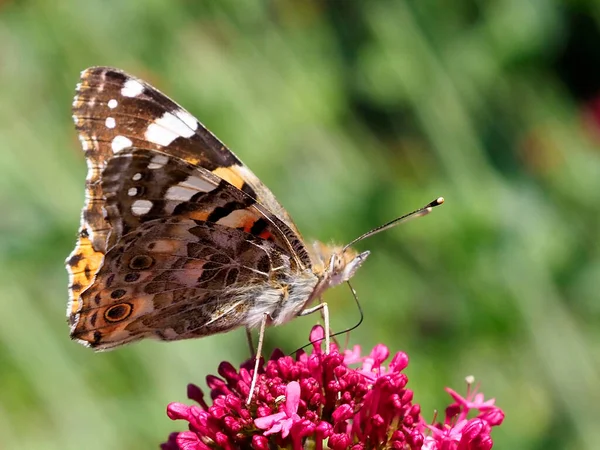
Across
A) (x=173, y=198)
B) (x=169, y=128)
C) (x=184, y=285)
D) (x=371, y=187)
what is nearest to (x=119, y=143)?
(x=169, y=128)

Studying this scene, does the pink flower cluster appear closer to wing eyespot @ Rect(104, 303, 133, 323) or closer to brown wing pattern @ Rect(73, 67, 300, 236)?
wing eyespot @ Rect(104, 303, 133, 323)

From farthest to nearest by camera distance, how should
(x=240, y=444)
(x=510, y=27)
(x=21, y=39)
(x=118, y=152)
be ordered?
1. (x=21, y=39)
2. (x=510, y=27)
3. (x=118, y=152)
4. (x=240, y=444)

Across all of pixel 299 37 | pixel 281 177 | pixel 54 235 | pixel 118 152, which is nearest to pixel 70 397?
pixel 54 235

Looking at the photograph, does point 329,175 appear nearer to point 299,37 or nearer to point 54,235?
point 299,37

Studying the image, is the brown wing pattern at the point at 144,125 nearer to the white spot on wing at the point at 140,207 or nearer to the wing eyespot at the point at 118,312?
the white spot on wing at the point at 140,207

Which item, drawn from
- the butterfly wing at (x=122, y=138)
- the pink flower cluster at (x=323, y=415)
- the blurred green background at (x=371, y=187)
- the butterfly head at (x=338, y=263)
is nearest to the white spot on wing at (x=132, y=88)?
the butterfly wing at (x=122, y=138)

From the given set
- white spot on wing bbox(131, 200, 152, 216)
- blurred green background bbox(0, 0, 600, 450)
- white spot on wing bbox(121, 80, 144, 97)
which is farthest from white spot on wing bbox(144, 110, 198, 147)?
blurred green background bbox(0, 0, 600, 450)

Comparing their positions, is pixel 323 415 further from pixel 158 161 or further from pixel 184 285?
pixel 158 161
